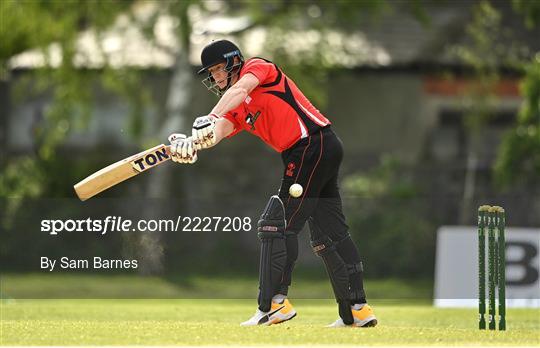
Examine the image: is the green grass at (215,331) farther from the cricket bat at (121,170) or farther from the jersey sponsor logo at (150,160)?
the jersey sponsor logo at (150,160)

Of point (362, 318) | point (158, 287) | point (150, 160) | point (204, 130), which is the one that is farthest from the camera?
point (158, 287)

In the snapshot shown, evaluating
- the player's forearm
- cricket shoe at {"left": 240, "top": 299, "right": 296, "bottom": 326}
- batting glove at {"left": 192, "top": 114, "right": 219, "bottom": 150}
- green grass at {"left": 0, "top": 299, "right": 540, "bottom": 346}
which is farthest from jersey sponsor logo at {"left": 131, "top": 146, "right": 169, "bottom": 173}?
cricket shoe at {"left": 240, "top": 299, "right": 296, "bottom": 326}

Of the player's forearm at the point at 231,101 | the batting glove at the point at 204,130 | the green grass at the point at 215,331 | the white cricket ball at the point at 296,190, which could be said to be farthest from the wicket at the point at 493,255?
the batting glove at the point at 204,130

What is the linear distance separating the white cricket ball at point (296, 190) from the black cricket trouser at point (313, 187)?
3cm

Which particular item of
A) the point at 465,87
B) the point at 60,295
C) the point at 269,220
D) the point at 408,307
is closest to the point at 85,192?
the point at 269,220

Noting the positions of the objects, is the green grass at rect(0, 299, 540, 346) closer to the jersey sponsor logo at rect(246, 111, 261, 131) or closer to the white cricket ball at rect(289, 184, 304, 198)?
the white cricket ball at rect(289, 184, 304, 198)

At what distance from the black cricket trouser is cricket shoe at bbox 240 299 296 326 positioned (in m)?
0.09

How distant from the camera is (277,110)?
348 inches

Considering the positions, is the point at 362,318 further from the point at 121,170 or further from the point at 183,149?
the point at 121,170

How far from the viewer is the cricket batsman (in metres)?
8.83

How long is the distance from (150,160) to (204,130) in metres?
0.54

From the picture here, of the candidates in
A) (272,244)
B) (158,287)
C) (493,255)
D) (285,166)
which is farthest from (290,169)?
(158,287)

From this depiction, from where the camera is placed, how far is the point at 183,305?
12.8 m

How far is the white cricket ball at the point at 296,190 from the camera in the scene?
8781mm
